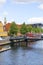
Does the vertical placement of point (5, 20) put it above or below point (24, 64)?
above

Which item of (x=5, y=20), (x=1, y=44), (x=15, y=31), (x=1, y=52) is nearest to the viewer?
(x=1, y=52)

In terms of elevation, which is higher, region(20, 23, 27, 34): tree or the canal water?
region(20, 23, 27, 34): tree

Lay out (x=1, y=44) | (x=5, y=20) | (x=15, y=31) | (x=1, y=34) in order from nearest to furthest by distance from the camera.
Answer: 1. (x=1, y=44)
2. (x=15, y=31)
3. (x=1, y=34)
4. (x=5, y=20)

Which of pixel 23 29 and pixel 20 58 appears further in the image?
pixel 23 29

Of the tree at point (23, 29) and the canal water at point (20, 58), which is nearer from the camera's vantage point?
the canal water at point (20, 58)

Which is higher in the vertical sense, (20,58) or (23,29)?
(23,29)

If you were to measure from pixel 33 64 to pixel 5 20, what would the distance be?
99.3 metres

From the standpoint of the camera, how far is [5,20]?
142 m

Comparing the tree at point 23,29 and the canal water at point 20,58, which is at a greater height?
the tree at point 23,29

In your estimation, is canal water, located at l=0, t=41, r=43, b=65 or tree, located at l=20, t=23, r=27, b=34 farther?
tree, located at l=20, t=23, r=27, b=34

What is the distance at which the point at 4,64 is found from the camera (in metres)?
43.6

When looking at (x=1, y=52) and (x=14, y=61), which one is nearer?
(x=14, y=61)

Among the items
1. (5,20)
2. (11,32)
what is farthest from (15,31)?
(5,20)

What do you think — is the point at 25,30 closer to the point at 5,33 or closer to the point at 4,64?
the point at 5,33
